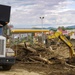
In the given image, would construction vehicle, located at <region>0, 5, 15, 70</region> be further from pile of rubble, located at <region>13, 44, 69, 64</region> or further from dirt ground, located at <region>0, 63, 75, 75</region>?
pile of rubble, located at <region>13, 44, 69, 64</region>

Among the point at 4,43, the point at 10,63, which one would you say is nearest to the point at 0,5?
the point at 4,43

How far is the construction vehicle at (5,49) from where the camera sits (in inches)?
687

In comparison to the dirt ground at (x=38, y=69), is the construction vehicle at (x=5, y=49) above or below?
above

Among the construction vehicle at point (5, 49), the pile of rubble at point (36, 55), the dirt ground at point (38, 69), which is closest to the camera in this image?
the construction vehicle at point (5, 49)

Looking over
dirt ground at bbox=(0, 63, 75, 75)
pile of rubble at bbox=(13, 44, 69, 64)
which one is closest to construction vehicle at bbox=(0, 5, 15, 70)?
dirt ground at bbox=(0, 63, 75, 75)

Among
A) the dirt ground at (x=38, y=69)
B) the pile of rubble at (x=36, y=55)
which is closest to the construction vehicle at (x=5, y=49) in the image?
the dirt ground at (x=38, y=69)

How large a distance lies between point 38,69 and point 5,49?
9.98 feet

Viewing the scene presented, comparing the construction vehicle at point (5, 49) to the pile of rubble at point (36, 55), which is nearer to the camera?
the construction vehicle at point (5, 49)

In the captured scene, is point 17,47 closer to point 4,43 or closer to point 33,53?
point 33,53

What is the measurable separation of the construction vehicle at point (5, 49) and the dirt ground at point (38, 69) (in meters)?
0.64

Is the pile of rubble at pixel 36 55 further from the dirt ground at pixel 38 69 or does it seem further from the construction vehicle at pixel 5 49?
the construction vehicle at pixel 5 49

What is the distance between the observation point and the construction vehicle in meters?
17.4

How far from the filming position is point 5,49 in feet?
58.4

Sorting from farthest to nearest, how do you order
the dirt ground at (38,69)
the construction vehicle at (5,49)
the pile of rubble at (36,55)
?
the pile of rubble at (36,55), the dirt ground at (38,69), the construction vehicle at (5,49)
